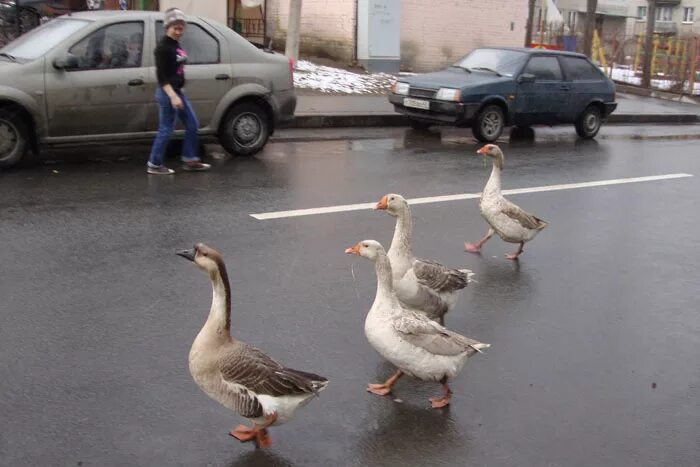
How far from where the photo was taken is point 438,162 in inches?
472

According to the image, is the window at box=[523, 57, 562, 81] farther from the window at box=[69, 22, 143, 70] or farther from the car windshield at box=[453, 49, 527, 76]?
the window at box=[69, 22, 143, 70]

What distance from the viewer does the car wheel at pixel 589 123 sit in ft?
53.5

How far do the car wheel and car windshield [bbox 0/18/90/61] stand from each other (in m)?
9.75

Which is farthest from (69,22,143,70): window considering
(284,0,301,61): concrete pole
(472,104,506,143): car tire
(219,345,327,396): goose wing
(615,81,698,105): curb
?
(615,81,698,105): curb

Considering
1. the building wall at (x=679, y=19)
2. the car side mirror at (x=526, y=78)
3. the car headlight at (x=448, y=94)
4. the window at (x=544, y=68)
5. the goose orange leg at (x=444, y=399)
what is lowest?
the goose orange leg at (x=444, y=399)

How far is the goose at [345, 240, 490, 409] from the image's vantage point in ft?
14.4

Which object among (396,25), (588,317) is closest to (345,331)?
(588,317)

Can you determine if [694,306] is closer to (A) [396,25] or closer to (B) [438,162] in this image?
(B) [438,162]

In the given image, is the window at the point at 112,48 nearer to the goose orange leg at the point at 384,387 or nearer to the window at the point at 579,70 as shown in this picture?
the goose orange leg at the point at 384,387

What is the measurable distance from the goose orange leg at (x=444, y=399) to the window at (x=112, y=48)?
7.04m

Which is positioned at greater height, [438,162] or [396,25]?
[396,25]

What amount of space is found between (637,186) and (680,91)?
18.4 meters

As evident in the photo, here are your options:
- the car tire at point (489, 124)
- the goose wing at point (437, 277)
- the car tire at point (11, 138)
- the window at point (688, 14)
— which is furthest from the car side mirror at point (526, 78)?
the window at point (688, 14)

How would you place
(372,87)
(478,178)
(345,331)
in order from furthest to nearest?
(372,87), (478,178), (345,331)
